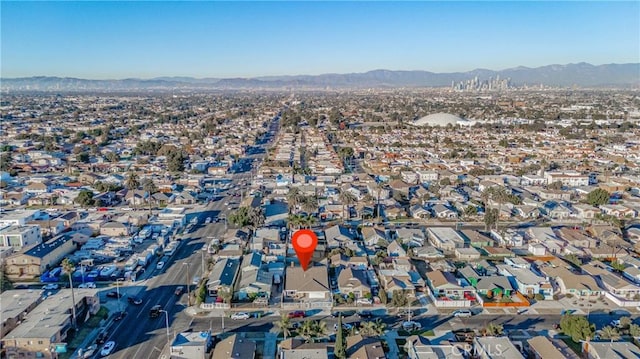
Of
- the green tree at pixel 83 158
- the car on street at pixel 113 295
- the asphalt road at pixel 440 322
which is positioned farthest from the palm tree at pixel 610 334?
the green tree at pixel 83 158

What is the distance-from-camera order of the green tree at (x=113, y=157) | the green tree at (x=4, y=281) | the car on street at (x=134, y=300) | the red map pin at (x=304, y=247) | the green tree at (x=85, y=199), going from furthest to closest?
the green tree at (x=113, y=157), the green tree at (x=85, y=199), the red map pin at (x=304, y=247), the green tree at (x=4, y=281), the car on street at (x=134, y=300)

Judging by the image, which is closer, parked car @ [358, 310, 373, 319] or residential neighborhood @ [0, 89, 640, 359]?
residential neighborhood @ [0, 89, 640, 359]

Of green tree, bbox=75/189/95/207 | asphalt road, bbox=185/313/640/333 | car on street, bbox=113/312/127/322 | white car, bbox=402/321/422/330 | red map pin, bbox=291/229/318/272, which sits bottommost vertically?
asphalt road, bbox=185/313/640/333

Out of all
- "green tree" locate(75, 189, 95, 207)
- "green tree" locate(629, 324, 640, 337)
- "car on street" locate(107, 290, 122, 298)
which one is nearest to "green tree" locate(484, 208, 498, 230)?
"green tree" locate(629, 324, 640, 337)

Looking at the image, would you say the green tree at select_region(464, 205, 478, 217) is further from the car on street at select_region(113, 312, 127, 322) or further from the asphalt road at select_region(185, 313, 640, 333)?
the car on street at select_region(113, 312, 127, 322)

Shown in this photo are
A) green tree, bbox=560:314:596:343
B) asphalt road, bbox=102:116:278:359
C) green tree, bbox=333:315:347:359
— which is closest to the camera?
green tree, bbox=333:315:347:359

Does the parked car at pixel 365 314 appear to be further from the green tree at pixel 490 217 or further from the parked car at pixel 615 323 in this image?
the green tree at pixel 490 217

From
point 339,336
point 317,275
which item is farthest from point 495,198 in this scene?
point 339,336
